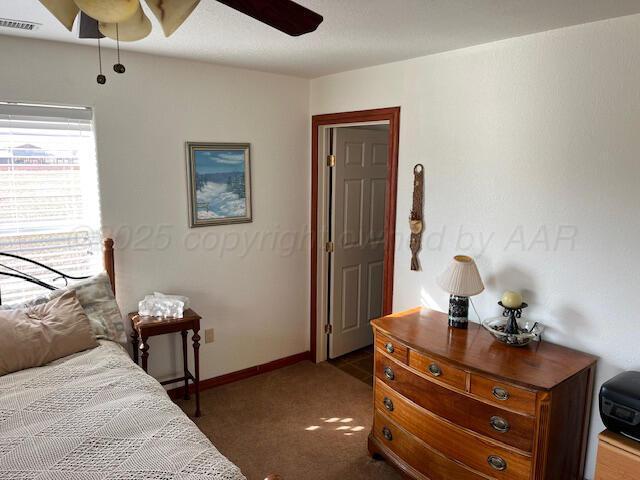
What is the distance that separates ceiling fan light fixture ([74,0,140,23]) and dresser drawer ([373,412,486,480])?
2267 mm

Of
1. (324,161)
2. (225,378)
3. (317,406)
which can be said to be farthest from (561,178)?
(225,378)

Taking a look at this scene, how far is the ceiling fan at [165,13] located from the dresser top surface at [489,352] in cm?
163

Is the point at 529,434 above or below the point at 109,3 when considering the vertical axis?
below

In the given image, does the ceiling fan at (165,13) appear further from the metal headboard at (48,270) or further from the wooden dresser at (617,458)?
the wooden dresser at (617,458)

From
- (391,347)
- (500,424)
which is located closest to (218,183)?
(391,347)

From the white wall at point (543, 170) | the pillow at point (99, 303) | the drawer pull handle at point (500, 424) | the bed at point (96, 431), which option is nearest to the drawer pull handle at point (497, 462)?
the drawer pull handle at point (500, 424)

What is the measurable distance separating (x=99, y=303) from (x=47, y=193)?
753mm

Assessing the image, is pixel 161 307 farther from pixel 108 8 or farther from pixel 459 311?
pixel 108 8

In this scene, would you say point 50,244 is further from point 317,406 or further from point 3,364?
point 317,406

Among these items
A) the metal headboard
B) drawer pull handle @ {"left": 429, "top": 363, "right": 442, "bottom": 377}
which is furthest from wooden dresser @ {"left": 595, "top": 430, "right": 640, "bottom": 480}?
the metal headboard

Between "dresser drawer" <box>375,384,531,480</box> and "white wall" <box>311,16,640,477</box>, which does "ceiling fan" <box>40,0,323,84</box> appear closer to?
"white wall" <box>311,16,640,477</box>

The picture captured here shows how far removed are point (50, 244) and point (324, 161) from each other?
2063mm

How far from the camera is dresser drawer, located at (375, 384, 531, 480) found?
80.7 inches

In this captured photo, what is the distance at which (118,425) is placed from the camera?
1750mm
